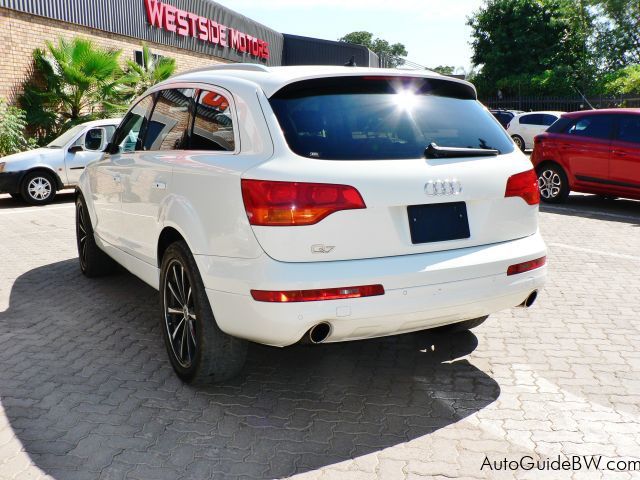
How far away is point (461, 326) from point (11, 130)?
13246mm

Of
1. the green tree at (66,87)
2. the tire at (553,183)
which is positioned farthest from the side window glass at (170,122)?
the green tree at (66,87)

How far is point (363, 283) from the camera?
326 centimetres

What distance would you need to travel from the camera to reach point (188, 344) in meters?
3.96

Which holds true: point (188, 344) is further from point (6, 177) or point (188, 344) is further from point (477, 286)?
point (6, 177)

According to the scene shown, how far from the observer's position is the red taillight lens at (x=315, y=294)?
10.5 ft

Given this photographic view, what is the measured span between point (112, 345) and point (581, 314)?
3619mm

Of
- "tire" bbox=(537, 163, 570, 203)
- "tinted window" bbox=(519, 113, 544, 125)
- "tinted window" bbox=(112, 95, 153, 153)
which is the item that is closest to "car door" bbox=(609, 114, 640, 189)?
"tire" bbox=(537, 163, 570, 203)

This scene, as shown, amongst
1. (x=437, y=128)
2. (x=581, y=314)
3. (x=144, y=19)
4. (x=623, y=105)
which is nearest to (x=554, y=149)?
(x=581, y=314)

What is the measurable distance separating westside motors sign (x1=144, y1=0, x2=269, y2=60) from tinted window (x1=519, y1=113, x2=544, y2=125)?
12506 mm

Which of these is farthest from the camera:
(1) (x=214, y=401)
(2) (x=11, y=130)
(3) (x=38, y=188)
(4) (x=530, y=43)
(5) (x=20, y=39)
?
(4) (x=530, y=43)

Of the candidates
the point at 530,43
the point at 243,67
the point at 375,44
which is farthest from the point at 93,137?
the point at 375,44

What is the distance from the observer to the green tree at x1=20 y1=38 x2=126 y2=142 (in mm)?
16828

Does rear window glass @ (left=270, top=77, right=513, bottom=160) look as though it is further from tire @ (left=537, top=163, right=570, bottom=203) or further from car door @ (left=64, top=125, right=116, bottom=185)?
car door @ (left=64, top=125, right=116, bottom=185)

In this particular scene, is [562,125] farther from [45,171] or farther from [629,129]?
[45,171]
